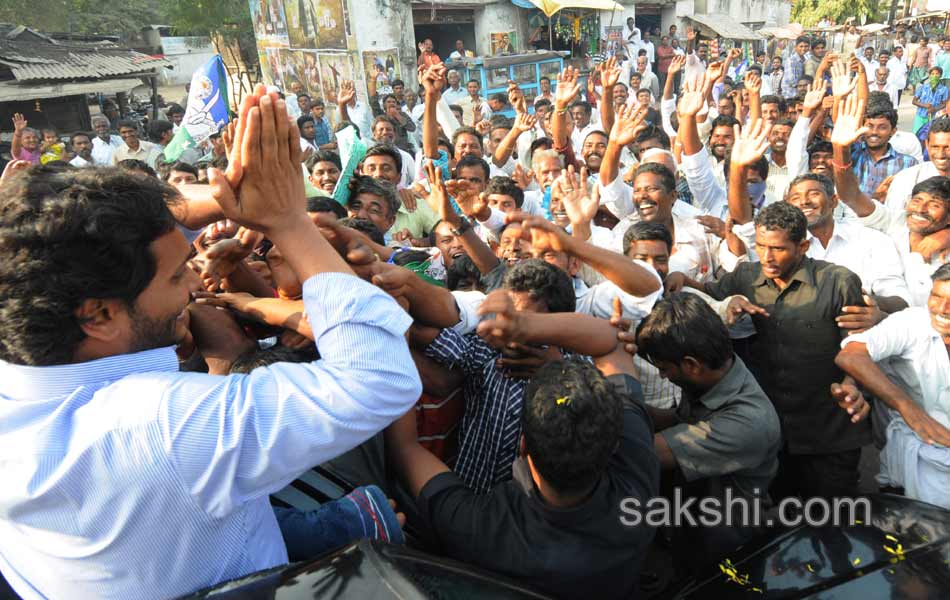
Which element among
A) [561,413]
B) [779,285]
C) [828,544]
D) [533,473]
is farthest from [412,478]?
[779,285]

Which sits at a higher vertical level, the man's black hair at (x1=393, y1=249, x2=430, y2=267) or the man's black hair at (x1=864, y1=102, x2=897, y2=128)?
the man's black hair at (x1=864, y1=102, x2=897, y2=128)

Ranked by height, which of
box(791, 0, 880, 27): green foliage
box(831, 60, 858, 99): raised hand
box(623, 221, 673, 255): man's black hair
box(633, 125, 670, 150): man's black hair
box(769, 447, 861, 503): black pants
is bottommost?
box(769, 447, 861, 503): black pants

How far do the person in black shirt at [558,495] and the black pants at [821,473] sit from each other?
1776 mm

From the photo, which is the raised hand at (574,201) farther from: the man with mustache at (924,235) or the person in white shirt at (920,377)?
the man with mustache at (924,235)

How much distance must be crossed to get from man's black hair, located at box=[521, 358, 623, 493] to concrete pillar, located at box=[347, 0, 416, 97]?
15192 millimetres

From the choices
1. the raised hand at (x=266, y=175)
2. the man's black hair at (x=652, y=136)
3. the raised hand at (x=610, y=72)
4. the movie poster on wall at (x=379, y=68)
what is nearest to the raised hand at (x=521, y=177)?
the man's black hair at (x=652, y=136)

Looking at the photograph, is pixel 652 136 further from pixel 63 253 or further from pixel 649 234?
pixel 63 253

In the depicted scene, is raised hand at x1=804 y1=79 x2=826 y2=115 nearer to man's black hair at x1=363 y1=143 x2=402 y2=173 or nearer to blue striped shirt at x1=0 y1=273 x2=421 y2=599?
man's black hair at x1=363 y1=143 x2=402 y2=173

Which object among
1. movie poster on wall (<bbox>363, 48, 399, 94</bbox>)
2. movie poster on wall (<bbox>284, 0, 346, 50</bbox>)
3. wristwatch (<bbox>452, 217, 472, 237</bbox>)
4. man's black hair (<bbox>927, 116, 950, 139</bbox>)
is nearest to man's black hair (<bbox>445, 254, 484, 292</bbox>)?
wristwatch (<bbox>452, 217, 472, 237</bbox>)

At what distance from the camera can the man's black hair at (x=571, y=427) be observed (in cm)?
152

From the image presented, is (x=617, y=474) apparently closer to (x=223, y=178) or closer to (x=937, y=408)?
(x=223, y=178)

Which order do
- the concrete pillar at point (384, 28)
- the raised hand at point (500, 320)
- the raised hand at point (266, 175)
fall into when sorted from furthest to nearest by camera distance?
the concrete pillar at point (384, 28) → the raised hand at point (500, 320) → the raised hand at point (266, 175)

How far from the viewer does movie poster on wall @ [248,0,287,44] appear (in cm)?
1730

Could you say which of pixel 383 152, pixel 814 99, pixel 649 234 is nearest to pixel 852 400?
pixel 649 234
